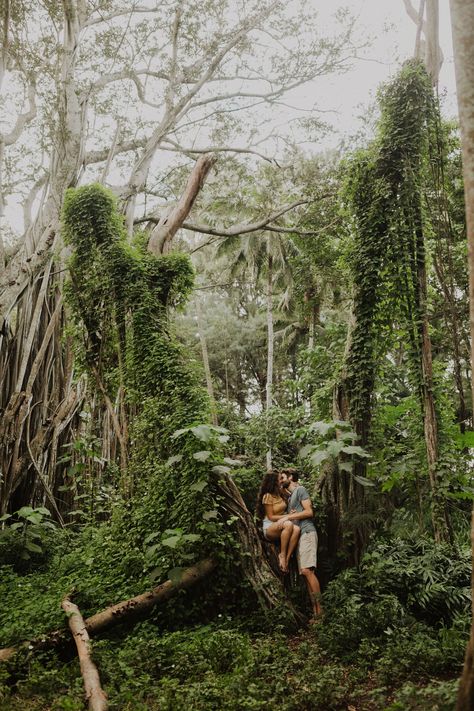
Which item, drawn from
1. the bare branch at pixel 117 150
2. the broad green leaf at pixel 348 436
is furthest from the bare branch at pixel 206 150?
the broad green leaf at pixel 348 436

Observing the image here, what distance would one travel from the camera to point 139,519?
18.3 ft

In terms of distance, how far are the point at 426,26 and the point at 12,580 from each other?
8.63 m

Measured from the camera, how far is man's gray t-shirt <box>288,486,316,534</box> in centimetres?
543

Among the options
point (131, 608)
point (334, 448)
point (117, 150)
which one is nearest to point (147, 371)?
point (334, 448)

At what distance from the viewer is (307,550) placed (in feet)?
17.4

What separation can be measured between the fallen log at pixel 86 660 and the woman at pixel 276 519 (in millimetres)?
1998

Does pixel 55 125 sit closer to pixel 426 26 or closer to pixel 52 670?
pixel 426 26

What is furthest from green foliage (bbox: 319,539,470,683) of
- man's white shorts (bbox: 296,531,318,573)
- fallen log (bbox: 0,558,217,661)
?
fallen log (bbox: 0,558,217,661)

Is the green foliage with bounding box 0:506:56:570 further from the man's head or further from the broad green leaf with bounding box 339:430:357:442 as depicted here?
the broad green leaf with bounding box 339:430:357:442

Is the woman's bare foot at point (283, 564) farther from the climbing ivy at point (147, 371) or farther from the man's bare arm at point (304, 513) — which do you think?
the climbing ivy at point (147, 371)

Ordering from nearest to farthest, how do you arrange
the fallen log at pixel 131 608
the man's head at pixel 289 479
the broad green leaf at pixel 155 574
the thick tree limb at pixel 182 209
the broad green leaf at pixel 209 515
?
the fallen log at pixel 131 608 < the broad green leaf at pixel 155 574 < the broad green leaf at pixel 209 515 < the man's head at pixel 289 479 < the thick tree limb at pixel 182 209

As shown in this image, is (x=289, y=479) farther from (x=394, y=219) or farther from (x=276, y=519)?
(x=394, y=219)

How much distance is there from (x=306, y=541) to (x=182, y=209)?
5451 mm

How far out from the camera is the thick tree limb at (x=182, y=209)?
27.9 ft
